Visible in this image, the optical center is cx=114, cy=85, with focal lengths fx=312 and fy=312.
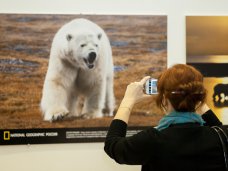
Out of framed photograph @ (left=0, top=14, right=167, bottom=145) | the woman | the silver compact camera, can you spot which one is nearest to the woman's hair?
the woman

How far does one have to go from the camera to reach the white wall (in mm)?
2021

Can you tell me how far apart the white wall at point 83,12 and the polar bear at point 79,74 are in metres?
0.14

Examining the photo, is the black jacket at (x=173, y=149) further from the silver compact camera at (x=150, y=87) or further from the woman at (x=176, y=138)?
the silver compact camera at (x=150, y=87)

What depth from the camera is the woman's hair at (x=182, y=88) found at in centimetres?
102

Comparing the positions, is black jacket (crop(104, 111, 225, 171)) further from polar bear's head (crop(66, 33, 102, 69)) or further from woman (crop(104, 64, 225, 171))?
polar bear's head (crop(66, 33, 102, 69))

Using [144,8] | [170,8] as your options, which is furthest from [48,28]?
[170,8]

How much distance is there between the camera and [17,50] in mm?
2002

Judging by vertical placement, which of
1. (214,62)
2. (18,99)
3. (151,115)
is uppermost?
→ (214,62)

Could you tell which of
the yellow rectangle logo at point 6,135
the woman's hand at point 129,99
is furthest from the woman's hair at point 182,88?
the yellow rectangle logo at point 6,135

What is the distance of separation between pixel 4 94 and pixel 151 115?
96 centimetres

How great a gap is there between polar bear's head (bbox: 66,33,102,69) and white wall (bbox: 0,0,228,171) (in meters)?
0.17

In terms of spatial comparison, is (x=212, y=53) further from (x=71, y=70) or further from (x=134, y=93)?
(x=134, y=93)

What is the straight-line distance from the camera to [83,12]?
205 cm

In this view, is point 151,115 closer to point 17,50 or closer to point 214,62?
point 214,62
